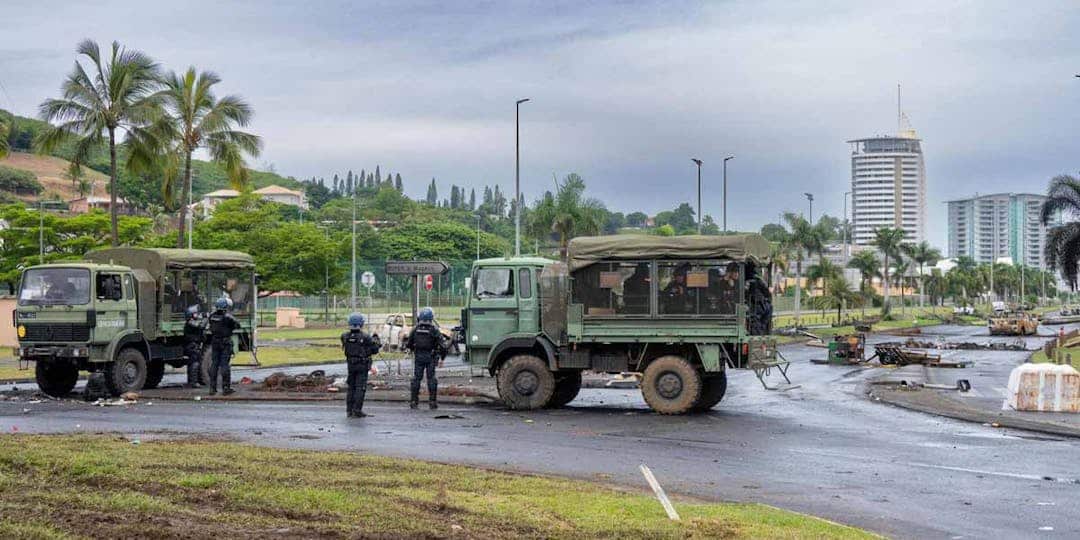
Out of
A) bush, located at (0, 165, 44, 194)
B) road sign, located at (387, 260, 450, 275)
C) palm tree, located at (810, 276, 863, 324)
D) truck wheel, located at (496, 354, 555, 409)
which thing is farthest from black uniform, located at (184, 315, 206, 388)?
bush, located at (0, 165, 44, 194)

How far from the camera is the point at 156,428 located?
16.9 meters

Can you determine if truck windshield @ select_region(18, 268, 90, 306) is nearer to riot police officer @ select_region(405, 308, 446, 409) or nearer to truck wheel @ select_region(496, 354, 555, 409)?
riot police officer @ select_region(405, 308, 446, 409)

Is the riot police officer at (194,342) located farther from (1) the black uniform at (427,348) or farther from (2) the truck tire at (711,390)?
(2) the truck tire at (711,390)

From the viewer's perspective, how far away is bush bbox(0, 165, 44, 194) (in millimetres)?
163000

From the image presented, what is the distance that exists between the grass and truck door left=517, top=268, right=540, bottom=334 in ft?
27.7

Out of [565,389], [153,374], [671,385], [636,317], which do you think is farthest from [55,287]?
[671,385]

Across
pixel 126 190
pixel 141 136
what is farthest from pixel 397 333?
pixel 126 190

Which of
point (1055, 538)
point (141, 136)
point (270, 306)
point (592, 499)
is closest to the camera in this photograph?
point (1055, 538)

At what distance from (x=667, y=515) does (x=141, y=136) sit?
32.2 m

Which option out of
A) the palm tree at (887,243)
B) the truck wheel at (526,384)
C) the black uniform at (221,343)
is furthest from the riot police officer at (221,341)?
the palm tree at (887,243)

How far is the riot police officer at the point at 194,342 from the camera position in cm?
2377

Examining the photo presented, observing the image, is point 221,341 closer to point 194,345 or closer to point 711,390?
point 194,345

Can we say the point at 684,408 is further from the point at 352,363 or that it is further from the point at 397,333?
the point at 397,333

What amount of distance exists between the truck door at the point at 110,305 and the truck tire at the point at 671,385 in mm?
10107
